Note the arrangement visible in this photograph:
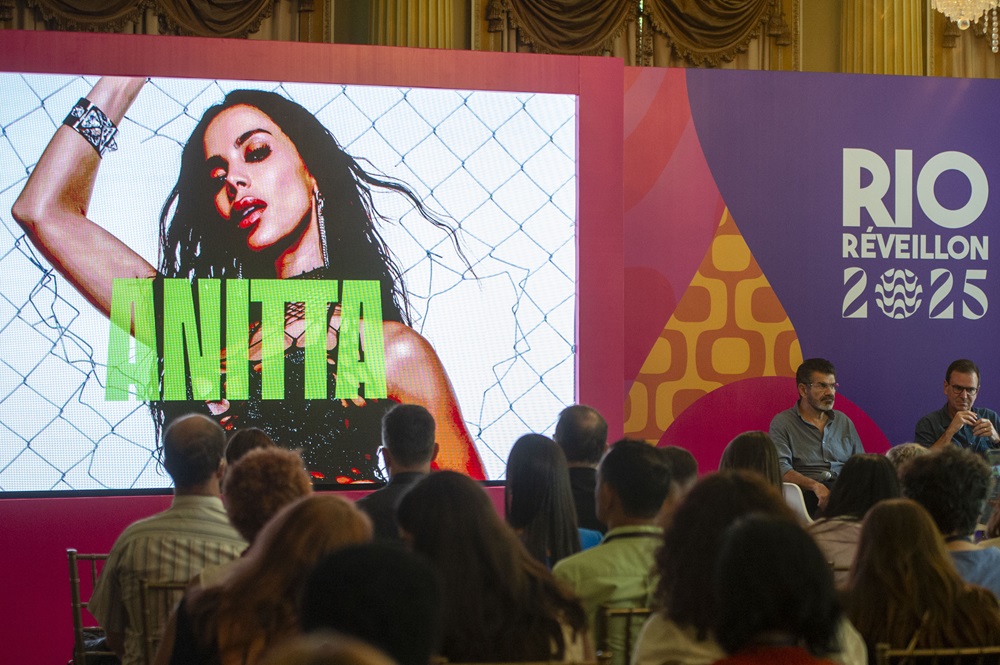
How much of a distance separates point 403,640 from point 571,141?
449 centimetres

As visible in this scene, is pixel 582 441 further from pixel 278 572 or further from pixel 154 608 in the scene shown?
pixel 278 572

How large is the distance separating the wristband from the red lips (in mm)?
602

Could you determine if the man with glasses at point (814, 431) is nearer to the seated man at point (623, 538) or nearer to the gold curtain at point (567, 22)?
the seated man at point (623, 538)

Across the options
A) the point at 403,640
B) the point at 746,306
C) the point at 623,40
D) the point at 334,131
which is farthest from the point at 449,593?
the point at 623,40

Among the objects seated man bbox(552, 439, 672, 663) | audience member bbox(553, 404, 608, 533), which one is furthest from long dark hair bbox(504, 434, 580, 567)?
audience member bbox(553, 404, 608, 533)

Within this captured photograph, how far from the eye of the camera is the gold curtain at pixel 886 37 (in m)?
8.71

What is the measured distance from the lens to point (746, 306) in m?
6.27

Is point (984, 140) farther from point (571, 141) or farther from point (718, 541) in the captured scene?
point (718, 541)

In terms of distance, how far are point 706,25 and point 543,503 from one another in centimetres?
651

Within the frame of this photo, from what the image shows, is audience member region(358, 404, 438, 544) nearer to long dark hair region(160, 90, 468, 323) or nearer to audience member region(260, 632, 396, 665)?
long dark hair region(160, 90, 468, 323)

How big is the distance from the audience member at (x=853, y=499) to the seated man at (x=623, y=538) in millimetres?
812

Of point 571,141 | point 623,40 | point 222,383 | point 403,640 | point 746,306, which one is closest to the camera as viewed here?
point 403,640

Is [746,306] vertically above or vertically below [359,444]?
above

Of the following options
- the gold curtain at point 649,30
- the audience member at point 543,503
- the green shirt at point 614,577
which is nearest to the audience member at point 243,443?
the audience member at point 543,503
